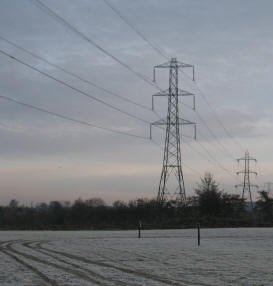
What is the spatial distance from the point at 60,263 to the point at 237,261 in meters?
6.72

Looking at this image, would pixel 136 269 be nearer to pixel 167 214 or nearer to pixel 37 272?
pixel 37 272

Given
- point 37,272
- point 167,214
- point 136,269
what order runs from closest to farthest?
point 37,272 → point 136,269 → point 167,214

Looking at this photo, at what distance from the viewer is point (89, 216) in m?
102

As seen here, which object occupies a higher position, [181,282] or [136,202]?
[136,202]

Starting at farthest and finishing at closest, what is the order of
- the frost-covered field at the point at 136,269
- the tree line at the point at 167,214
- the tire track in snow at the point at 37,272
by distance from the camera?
the tree line at the point at 167,214
the frost-covered field at the point at 136,269
the tire track in snow at the point at 37,272

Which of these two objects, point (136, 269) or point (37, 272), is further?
point (136, 269)

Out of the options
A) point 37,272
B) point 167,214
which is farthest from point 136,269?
point 167,214

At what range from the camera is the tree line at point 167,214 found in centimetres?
7812

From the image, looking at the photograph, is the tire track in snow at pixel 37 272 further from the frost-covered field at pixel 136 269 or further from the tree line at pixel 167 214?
the tree line at pixel 167 214

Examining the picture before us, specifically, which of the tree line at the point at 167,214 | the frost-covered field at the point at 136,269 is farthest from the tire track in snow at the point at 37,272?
the tree line at the point at 167,214

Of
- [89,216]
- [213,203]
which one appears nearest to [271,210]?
[213,203]

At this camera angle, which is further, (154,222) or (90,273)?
(154,222)

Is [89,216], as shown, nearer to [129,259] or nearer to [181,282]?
[129,259]

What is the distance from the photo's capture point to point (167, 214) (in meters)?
81.3
